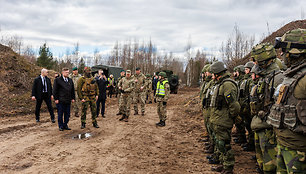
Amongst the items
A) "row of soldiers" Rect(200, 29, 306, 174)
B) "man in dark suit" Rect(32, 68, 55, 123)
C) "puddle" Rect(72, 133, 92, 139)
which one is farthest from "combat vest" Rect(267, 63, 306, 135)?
"man in dark suit" Rect(32, 68, 55, 123)

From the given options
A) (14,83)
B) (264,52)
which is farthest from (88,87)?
(14,83)

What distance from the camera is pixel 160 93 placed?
7973 millimetres

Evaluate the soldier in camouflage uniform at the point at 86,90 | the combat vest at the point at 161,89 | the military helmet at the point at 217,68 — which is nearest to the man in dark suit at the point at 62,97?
the soldier in camouflage uniform at the point at 86,90

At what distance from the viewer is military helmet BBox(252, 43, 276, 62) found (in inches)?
141

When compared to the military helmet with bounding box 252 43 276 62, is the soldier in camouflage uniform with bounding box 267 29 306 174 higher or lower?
lower

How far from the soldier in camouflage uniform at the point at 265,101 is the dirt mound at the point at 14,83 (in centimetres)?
1061

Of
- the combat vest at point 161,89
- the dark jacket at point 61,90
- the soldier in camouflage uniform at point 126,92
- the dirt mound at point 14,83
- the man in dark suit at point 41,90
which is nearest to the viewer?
the dark jacket at point 61,90

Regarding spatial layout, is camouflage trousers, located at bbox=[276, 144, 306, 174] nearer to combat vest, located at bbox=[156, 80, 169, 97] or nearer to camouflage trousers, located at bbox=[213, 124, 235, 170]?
camouflage trousers, located at bbox=[213, 124, 235, 170]

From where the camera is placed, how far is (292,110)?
87.5 inches

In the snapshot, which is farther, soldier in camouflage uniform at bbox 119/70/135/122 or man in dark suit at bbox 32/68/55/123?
soldier in camouflage uniform at bbox 119/70/135/122

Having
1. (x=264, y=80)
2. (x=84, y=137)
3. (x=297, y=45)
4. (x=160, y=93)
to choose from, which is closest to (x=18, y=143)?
(x=84, y=137)

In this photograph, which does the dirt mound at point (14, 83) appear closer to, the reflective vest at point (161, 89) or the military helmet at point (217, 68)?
the reflective vest at point (161, 89)

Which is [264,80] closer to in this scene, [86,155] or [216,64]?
[216,64]

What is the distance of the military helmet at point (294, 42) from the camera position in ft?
7.82
